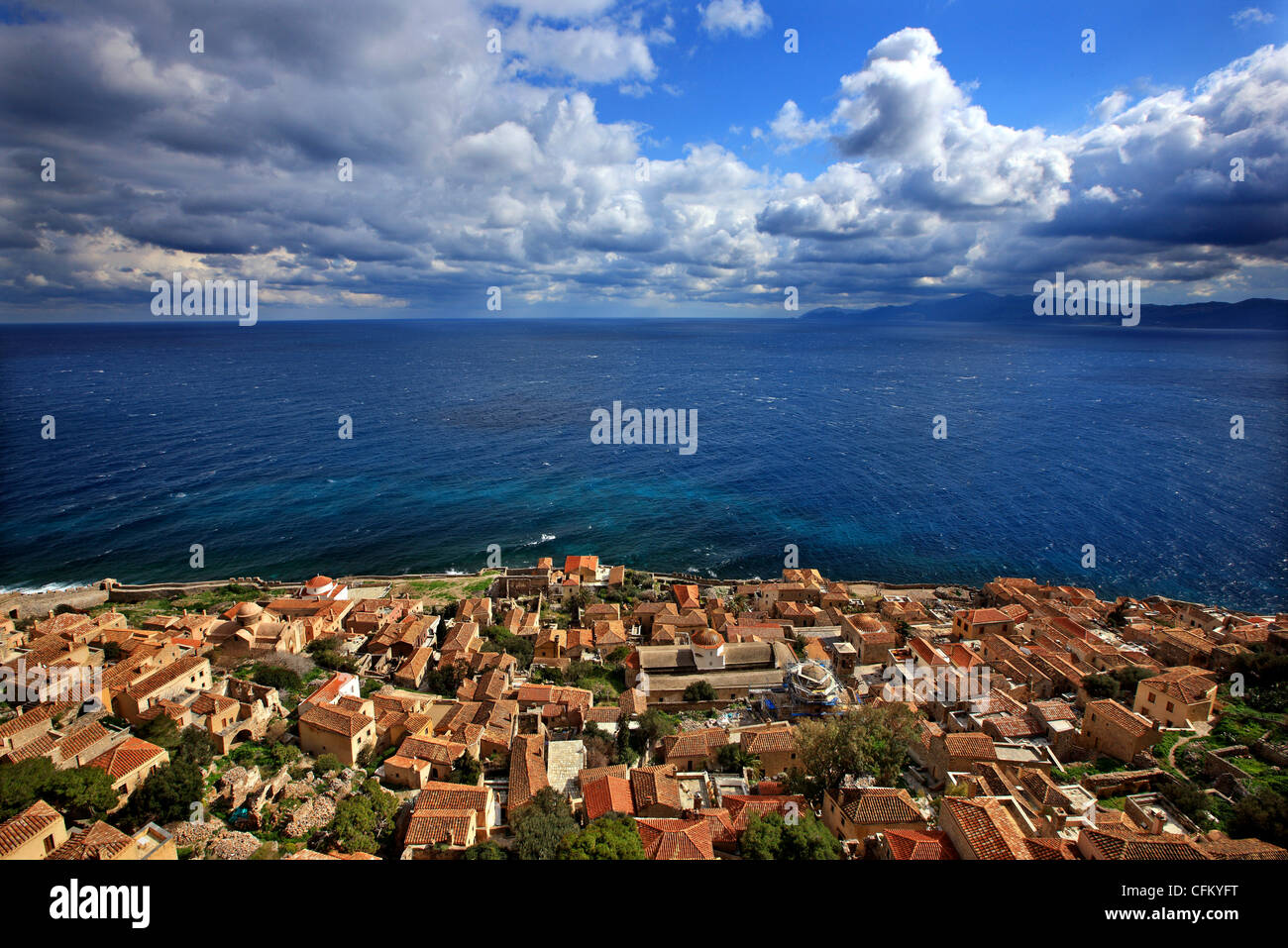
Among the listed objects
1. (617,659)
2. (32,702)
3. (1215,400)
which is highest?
(1215,400)

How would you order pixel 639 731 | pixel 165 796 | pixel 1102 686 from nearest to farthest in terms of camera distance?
pixel 165 796
pixel 639 731
pixel 1102 686

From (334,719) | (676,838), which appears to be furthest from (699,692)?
(334,719)

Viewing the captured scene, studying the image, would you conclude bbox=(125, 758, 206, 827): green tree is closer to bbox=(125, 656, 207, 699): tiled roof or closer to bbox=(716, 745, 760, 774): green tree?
bbox=(125, 656, 207, 699): tiled roof

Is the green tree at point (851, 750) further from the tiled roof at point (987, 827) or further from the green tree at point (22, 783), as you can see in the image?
the green tree at point (22, 783)

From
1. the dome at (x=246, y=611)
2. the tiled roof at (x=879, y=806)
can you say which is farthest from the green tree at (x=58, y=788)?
the tiled roof at (x=879, y=806)

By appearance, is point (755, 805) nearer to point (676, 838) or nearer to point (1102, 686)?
point (676, 838)

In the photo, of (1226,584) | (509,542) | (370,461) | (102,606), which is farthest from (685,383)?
(102,606)

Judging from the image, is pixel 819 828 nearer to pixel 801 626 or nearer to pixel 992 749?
pixel 992 749
